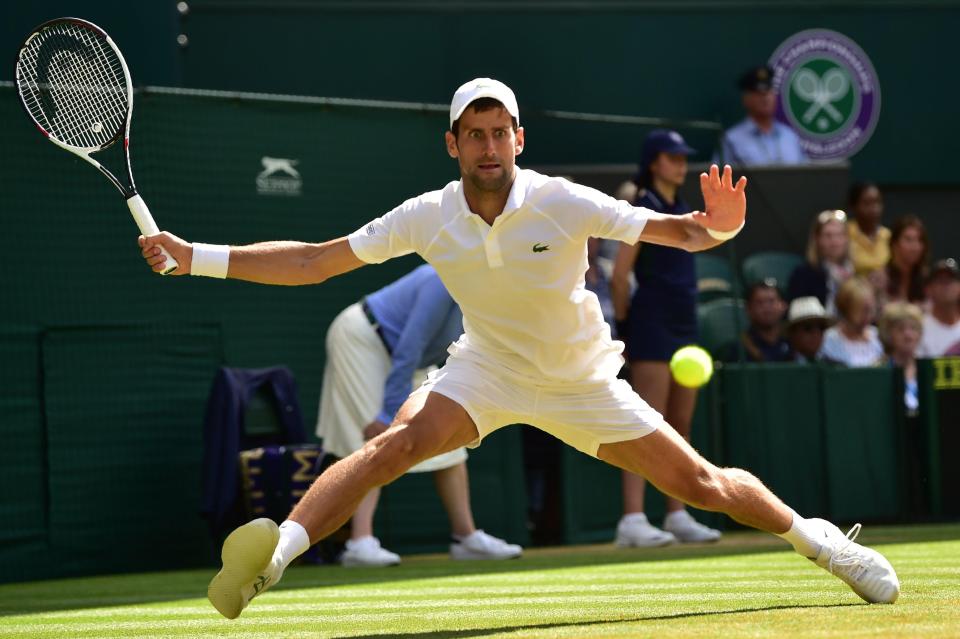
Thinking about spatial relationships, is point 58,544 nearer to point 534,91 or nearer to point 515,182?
point 515,182

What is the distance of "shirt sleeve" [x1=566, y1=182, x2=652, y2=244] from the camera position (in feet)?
19.3

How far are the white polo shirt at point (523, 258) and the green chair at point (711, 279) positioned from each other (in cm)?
617

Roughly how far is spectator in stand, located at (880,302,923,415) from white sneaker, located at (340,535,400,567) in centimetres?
442

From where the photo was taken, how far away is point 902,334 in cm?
1204

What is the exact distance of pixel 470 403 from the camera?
233 inches

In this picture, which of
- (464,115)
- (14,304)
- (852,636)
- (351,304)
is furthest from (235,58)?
(852,636)

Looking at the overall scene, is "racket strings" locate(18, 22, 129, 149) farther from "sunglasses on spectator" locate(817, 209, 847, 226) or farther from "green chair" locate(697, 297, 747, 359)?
"sunglasses on spectator" locate(817, 209, 847, 226)

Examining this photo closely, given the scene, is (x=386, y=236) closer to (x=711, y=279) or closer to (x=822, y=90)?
(x=711, y=279)

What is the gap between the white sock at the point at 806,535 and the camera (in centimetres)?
596

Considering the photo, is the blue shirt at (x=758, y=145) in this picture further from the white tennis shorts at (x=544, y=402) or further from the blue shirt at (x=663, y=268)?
the white tennis shorts at (x=544, y=402)

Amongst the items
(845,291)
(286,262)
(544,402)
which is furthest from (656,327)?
(286,262)

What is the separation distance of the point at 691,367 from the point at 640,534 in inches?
39.5

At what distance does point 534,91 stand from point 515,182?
8.36m

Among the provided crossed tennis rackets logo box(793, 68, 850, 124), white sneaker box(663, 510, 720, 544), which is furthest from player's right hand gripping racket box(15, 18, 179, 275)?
crossed tennis rackets logo box(793, 68, 850, 124)
